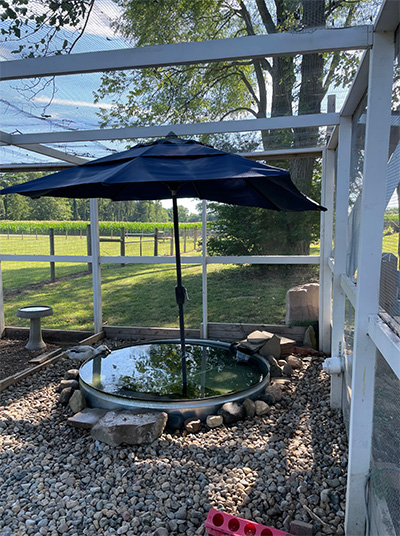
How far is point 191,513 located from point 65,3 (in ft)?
9.37

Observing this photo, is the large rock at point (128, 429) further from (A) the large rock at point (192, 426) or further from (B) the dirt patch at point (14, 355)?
(B) the dirt patch at point (14, 355)

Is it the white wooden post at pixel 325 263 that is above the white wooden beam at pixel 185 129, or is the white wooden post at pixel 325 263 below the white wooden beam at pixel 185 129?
below

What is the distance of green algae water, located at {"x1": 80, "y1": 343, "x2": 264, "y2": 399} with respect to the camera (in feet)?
11.4

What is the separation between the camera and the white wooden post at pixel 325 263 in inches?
182

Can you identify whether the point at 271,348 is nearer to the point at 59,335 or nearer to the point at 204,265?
the point at 204,265

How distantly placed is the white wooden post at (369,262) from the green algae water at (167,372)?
5.43 feet

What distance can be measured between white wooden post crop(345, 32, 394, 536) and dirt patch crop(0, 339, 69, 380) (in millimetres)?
3532

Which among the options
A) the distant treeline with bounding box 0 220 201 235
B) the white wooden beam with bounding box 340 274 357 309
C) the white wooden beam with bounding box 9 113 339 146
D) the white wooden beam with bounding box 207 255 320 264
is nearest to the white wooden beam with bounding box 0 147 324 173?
the white wooden beam with bounding box 9 113 339 146

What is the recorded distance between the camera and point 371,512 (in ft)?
5.72

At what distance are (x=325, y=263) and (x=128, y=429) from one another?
305cm

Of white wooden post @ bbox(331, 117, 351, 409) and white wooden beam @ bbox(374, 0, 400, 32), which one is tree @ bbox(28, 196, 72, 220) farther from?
white wooden beam @ bbox(374, 0, 400, 32)

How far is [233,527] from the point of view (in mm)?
1838

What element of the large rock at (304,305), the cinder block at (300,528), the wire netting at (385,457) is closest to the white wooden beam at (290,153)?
the large rock at (304,305)

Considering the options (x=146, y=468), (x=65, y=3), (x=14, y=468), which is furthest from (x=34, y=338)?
(x=65, y=3)
